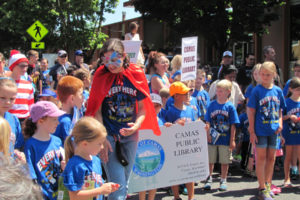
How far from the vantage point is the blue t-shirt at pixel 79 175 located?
114 inches

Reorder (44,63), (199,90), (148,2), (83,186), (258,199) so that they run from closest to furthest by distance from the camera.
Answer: (83,186) < (258,199) < (199,90) < (44,63) < (148,2)

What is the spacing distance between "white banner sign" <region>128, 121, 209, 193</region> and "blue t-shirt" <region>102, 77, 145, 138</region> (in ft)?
5.02

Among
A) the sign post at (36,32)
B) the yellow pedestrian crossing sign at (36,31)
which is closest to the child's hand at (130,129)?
the sign post at (36,32)

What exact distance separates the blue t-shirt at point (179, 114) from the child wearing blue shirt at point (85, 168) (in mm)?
2494

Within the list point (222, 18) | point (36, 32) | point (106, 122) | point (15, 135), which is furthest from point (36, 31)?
point (106, 122)

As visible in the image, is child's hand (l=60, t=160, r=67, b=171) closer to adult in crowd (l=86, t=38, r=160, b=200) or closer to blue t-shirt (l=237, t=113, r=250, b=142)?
adult in crowd (l=86, t=38, r=160, b=200)

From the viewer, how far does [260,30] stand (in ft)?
58.9

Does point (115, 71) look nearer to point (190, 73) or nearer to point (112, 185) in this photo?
point (112, 185)

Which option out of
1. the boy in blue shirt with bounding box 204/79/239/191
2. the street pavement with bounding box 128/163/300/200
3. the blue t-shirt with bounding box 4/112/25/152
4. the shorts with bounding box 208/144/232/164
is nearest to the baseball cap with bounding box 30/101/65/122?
the blue t-shirt with bounding box 4/112/25/152

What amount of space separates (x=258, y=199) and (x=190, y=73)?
233 cm

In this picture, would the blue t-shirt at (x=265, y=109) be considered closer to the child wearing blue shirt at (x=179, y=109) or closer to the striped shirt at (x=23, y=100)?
the child wearing blue shirt at (x=179, y=109)

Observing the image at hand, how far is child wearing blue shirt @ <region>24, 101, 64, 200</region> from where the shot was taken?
131 inches

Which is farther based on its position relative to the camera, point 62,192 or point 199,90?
point 199,90

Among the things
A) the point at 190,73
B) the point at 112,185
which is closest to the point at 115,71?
the point at 112,185
